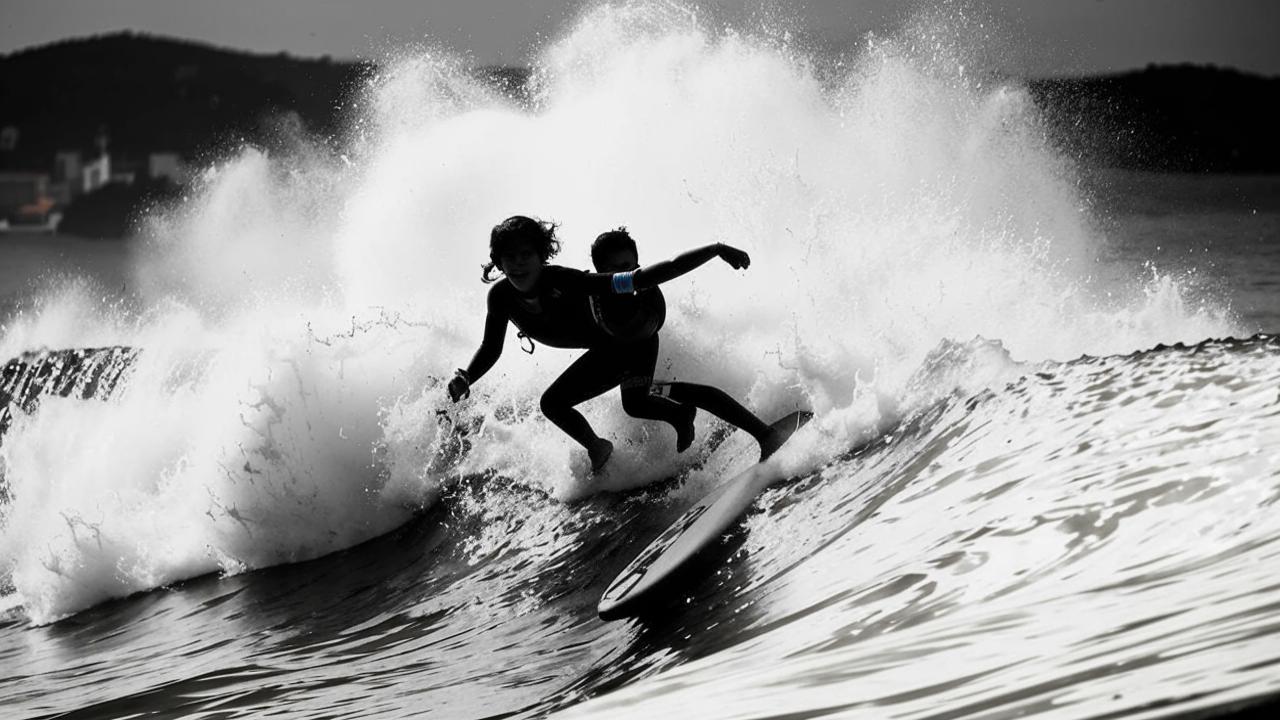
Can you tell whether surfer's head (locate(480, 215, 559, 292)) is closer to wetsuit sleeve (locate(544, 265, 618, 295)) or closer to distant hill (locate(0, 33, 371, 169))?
wetsuit sleeve (locate(544, 265, 618, 295))

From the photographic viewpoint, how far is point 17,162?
7581cm

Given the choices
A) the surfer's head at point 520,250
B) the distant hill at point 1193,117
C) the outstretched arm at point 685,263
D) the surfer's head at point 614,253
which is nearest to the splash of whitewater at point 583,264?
the surfer's head at point 520,250

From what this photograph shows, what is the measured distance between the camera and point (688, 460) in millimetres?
7125

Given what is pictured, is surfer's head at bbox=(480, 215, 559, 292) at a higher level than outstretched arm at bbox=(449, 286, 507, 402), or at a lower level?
higher

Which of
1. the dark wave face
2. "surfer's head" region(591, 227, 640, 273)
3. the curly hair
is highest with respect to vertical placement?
the curly hair

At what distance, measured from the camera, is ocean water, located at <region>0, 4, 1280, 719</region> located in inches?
144

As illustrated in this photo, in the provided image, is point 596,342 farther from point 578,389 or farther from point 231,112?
point 231,112

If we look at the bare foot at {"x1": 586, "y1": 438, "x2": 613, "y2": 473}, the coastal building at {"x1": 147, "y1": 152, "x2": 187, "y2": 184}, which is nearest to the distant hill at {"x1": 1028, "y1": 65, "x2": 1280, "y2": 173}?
the bare foot at {"x1": 586, "y1": 438, "x2": 613, "y2": 473}

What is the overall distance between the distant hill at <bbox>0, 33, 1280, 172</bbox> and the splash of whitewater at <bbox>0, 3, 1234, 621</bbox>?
22490 millimetres

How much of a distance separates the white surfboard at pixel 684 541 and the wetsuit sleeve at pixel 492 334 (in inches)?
44.1

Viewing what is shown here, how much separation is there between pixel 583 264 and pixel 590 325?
283 inches

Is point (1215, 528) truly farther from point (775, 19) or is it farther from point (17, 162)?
point (17, 162)

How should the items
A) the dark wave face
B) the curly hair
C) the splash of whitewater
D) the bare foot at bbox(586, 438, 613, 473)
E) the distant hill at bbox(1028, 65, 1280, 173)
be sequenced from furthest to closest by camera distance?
the distant hill at bbox(1028, 65, 1280, 173) → the splash of whitewater → the bare foot at bbox(586, 438, 613, 473) → the curly hair → the dark wave face

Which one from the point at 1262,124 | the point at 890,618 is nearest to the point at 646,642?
the point at 890,618
